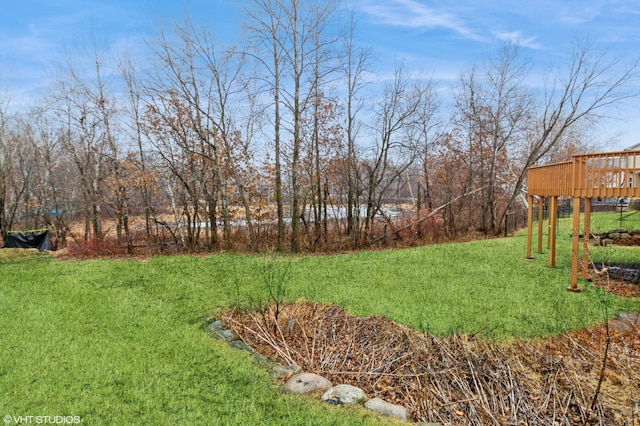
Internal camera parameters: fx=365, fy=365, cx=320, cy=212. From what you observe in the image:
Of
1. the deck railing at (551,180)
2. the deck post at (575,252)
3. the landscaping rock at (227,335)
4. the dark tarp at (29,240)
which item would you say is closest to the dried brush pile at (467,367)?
the landscaping rock at (227,335)

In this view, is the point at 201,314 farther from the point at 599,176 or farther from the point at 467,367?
the point at 599,176

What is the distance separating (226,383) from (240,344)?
2.75 feet

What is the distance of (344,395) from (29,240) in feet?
42.1

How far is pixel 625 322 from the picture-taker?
15.2ft

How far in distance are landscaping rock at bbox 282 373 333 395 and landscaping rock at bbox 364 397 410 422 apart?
16.4 inches

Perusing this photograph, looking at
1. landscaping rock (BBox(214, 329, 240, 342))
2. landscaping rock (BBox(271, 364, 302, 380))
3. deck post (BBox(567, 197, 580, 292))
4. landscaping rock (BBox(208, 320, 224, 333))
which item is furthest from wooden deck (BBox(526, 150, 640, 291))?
landscaping rock (BBox(208, 320, 224, 333))

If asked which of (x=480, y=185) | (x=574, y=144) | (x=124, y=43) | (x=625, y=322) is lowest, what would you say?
(x=625, y=322)

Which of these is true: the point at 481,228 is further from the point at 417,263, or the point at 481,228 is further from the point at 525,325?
the point at 525,325

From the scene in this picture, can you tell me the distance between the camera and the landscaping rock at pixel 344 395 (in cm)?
286

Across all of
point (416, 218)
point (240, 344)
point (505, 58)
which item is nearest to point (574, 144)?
point (505, 58)

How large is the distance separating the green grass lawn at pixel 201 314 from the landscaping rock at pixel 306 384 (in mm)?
148

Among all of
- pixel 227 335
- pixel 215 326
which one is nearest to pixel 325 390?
pixel 227 335

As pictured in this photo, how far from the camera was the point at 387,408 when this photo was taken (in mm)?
2760

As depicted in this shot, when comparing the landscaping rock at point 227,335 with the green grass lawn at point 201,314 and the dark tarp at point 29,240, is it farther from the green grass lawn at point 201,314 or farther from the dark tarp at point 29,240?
the dark tarp at point 29,240
